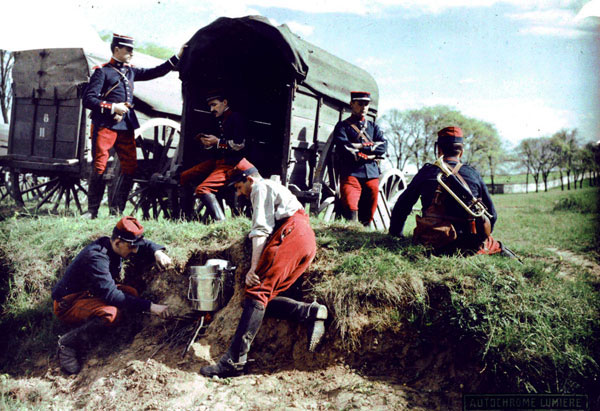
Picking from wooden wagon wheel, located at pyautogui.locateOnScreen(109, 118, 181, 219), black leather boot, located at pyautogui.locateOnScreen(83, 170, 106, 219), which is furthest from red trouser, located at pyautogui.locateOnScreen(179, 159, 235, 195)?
black leather boot, located at pyautogui.locateOnScreen(83, 170, 106, 219)

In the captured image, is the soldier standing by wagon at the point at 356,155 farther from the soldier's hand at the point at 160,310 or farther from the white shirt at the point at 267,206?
the soldier's hand at the point at 160,310

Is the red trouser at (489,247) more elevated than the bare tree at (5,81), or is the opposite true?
the bare tree at (5,81)

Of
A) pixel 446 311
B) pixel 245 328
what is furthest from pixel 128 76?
pixel 446 311

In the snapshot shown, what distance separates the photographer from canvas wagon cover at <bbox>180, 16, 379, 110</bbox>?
5.75 m

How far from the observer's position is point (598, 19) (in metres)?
3.85

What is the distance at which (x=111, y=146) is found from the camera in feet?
21.0

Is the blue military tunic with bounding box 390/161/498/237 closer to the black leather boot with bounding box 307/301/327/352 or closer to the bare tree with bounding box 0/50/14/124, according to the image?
the black leather boot with bounding box 307/301/327/352

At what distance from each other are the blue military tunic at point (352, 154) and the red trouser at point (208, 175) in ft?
4.67

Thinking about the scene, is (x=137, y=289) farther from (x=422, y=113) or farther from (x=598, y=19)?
A: (x=422, y=113)

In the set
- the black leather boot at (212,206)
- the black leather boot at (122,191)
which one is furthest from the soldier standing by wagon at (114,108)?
the black leather boot at (212,206)

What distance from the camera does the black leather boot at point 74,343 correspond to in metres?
4.66

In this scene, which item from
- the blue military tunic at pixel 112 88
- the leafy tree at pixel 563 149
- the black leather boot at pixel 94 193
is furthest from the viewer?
the leafy tree at pixel 563 149

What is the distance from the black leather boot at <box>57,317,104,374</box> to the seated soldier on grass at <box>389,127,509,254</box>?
3.43 metres

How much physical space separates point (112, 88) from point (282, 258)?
3780 millimetres
